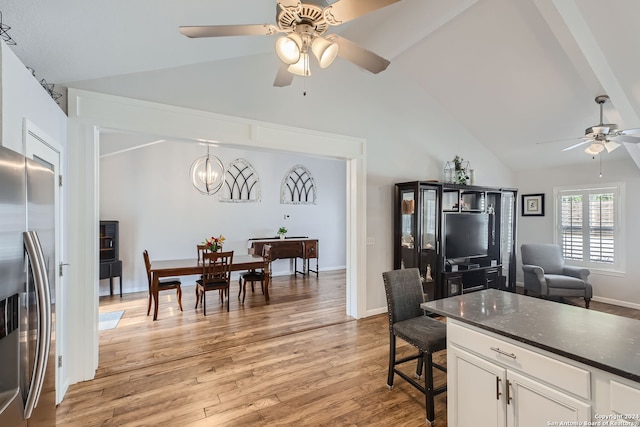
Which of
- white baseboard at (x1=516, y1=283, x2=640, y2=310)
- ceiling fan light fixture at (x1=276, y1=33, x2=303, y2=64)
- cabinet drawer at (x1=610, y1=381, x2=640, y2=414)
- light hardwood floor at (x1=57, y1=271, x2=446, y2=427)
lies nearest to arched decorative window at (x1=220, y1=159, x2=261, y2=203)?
light hardwood floor at (x1=57, y1=271, x2=446, y2=427)

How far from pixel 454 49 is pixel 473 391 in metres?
A: 3.90

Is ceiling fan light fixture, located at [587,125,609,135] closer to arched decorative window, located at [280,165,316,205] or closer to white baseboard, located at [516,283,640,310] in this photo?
white baseboard, located at [516,283,640,310]

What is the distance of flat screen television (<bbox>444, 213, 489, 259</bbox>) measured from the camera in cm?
461

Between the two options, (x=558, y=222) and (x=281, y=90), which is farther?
(x=558, y=222)

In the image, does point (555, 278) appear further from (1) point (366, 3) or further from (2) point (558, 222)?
(1) point (366, 3)

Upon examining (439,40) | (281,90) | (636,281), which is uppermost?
(439,40)

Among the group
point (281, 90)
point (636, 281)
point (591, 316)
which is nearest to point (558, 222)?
point (636, 281)

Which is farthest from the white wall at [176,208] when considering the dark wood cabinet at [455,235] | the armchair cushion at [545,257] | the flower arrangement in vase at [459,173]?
the armchair cushion at [545,257]

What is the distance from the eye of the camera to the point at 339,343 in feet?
11.0

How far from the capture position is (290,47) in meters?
1.66

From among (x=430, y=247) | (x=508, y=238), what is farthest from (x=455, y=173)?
(x=508, y=238)

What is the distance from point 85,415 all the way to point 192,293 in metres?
3.29

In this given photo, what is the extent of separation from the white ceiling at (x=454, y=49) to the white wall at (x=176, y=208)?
217cm

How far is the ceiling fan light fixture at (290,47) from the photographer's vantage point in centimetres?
165
